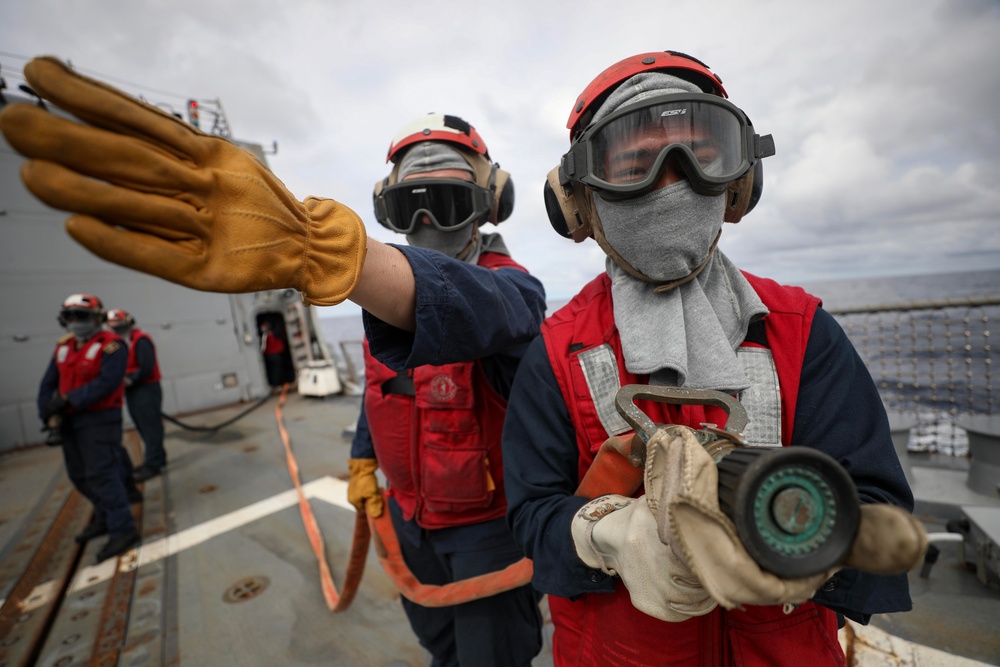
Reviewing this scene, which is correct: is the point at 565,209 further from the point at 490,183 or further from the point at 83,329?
the point at 83,329

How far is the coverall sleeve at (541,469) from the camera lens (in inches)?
44.1

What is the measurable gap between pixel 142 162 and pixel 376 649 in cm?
276

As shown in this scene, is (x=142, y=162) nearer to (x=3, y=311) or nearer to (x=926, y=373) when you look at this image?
(x=3, y=311)

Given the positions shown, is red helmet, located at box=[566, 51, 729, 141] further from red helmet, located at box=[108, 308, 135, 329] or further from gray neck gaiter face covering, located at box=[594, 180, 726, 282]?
red helmet, located at box=[108, 308, 135, 329]

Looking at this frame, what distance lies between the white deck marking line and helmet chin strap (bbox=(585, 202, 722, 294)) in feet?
12.6

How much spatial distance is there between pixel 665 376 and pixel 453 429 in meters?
0.94

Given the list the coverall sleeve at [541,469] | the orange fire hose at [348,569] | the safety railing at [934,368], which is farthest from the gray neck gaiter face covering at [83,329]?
the safety railing at [934,368]

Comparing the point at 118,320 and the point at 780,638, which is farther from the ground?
the point at 118,320

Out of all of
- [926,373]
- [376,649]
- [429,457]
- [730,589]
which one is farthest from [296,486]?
[926,373]

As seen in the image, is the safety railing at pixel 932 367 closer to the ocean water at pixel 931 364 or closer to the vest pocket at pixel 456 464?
the ocean water at pixel 931 364

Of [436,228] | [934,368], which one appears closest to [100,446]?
[436,228]

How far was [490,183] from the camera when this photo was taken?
2189 millimetres

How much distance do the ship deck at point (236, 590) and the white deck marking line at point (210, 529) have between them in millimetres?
15

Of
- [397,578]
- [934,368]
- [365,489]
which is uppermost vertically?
[365,489]
